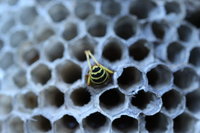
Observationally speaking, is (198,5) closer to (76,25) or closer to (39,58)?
(76,25)

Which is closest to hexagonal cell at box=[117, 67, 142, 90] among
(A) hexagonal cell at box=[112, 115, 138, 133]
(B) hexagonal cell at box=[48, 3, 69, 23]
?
(A) hexagonal cell at box=[112, 115, 138, 133]

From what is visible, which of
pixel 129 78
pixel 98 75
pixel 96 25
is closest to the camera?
pixel 98 75

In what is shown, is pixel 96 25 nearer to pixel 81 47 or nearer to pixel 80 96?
pixel 81 47

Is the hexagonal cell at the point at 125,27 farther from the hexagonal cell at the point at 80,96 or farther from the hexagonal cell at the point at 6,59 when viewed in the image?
the hexagonal cell at the point at 6,59

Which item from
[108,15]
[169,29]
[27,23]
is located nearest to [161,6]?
[169,29]

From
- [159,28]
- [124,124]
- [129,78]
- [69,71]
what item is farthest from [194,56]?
[69,71]

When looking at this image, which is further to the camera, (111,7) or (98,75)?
(111,7)
